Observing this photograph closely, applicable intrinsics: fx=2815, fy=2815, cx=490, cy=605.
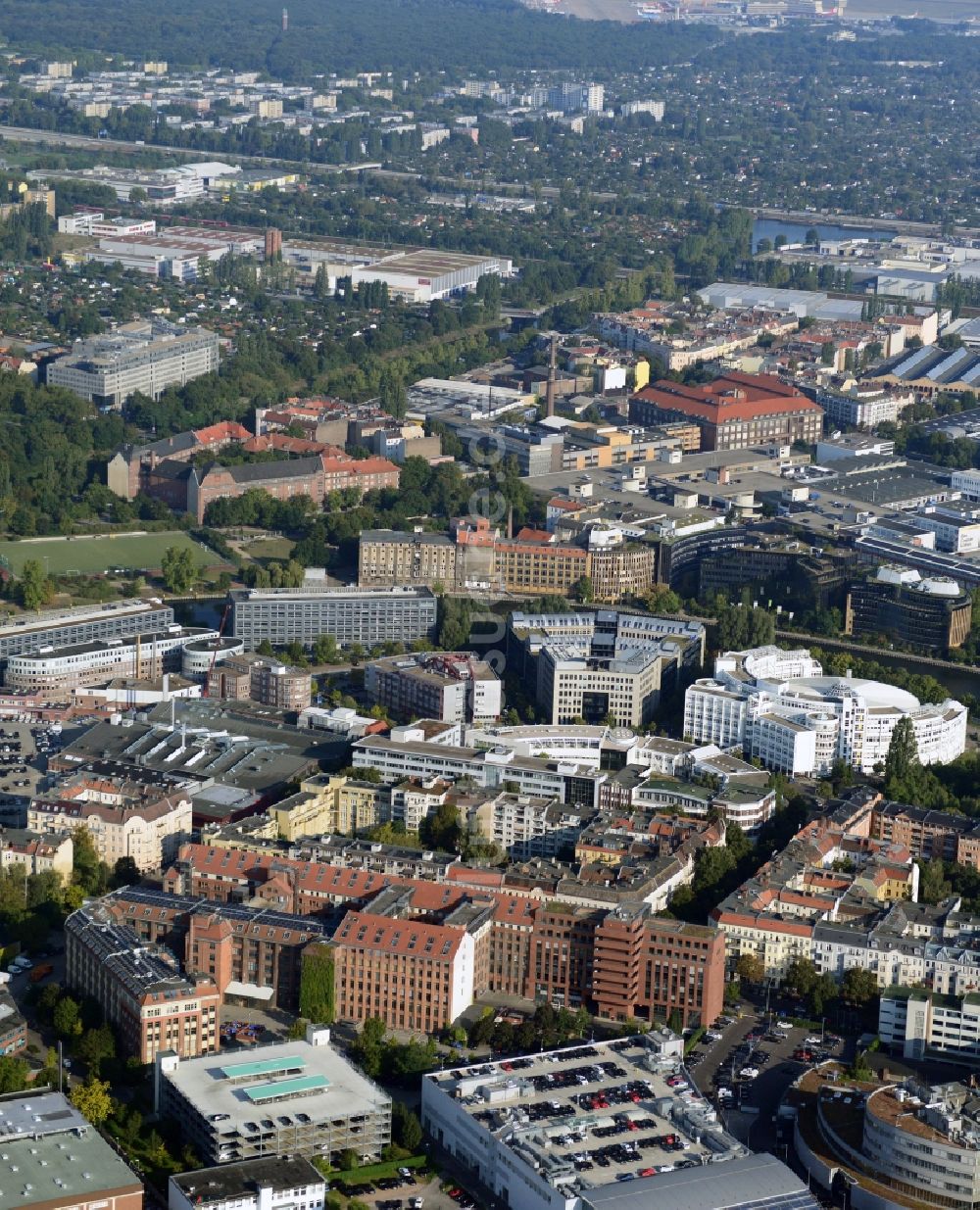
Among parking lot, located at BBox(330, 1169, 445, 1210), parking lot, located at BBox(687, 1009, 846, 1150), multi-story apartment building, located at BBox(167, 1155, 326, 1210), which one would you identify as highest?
multi-story apartment building, located at BBox(167, 1155, 326, 1210)

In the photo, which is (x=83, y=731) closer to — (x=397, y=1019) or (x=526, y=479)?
(x=397, y=1019)

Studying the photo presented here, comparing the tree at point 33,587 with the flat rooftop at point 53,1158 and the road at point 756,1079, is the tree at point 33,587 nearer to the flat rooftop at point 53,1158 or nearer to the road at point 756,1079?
the road at point 756,1079

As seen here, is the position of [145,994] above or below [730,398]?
below

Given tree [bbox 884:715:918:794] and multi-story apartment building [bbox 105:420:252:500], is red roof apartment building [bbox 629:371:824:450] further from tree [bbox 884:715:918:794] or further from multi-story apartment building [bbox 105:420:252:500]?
tree [bbox 884:715:918:794]

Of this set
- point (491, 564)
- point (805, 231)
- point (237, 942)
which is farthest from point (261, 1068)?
point (805, 231)

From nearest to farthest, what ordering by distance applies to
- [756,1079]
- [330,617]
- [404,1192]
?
1. [404,1192]
2. [756,1079]
3. [330,617]

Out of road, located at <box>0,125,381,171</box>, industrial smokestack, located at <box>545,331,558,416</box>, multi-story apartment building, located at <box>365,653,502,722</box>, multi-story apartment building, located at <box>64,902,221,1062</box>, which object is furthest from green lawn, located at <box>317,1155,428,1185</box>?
road, located at <box>0,125,381,171</box>

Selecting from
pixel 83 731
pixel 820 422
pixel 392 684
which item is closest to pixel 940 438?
pixel 820 422

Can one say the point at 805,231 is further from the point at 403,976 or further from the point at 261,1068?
the point at 261,1068
